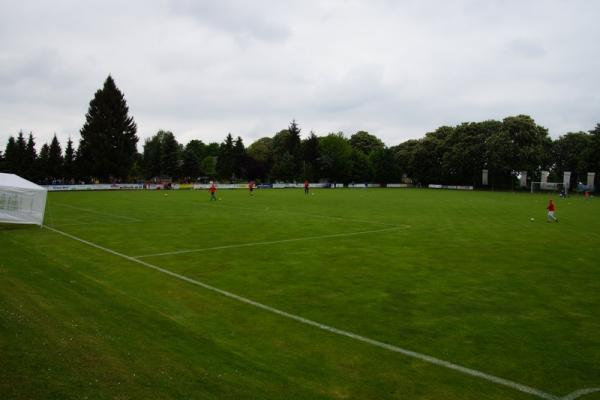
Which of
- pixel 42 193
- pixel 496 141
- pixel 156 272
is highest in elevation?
pixel 496 141

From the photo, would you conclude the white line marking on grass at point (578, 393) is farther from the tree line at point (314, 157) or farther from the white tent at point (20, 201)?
the tree line at point (314, 157)

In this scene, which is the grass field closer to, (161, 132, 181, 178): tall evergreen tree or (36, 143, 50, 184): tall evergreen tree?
(36, 143, 50, 184): tall evergreen tree

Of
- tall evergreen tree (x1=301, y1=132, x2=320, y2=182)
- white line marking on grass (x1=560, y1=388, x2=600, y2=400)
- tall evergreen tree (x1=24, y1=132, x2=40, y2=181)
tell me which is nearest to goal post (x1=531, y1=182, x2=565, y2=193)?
tall evergreen tree (x1=301, y1=132, x2=320, y2=182)

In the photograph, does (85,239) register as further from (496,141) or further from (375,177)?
(375,177)

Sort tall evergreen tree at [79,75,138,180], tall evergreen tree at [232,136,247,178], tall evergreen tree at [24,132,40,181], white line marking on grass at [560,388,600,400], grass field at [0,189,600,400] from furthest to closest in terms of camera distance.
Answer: tall evergreen tree at [232,136,247,178], tall evergreen tree at [24,132,40,181], tall evergreen tree at [79,75,138,180], white line marking on grass at [560,388,600,400], grass field at [0,189,600,400]

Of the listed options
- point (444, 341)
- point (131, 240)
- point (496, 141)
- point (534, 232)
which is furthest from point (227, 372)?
point (496, 141)

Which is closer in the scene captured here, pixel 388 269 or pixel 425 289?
pixel 425 289

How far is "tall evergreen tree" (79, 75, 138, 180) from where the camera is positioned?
77000mm

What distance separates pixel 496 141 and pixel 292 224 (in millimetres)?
67463

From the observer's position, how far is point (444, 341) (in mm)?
7984

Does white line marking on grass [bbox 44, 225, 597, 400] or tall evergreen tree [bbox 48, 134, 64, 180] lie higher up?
tall evergreen tree [bbox 48, 134, 64, 180]

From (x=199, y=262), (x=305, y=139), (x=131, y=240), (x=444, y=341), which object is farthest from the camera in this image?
(x=305, y=139)

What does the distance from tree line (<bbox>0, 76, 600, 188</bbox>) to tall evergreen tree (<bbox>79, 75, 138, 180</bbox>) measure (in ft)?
0.54

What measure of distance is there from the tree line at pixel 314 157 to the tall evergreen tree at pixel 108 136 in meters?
0.17
